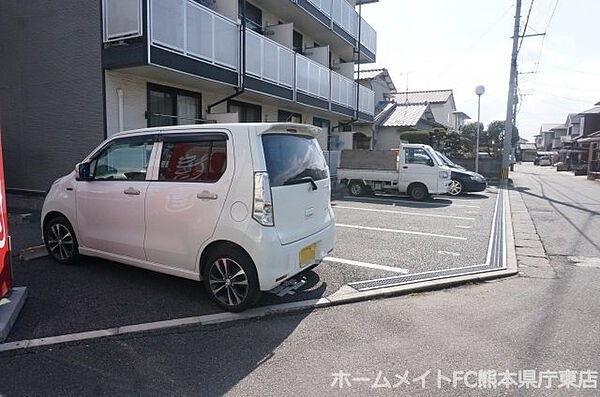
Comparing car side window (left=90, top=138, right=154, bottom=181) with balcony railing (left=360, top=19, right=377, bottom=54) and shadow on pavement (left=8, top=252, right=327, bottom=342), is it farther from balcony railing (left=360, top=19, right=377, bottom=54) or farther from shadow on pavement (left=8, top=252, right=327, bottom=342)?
balcony railing (left=360, top=19, right=377, bottom=54)

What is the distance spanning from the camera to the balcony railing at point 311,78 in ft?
40.0

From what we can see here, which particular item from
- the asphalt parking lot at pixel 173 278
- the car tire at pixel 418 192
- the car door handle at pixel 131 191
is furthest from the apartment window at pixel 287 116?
the car door handle at pixel 131 191

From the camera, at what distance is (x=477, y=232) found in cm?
789

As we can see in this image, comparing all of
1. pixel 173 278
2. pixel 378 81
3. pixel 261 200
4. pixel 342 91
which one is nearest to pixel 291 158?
Result: pixel 261 200

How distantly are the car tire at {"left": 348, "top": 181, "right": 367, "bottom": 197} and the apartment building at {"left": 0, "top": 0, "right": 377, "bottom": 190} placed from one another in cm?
407

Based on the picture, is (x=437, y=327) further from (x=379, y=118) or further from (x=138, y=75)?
(x=379, y=118)

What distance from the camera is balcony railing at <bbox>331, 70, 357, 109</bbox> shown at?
1497 cm

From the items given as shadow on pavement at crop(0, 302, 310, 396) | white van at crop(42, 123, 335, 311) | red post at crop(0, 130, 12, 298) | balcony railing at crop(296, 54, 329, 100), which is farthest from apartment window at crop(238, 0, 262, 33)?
shadow on pavement at crop(0, 302, 310, 396)

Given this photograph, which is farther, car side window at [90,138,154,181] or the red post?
car side window at [90,138,154,181]

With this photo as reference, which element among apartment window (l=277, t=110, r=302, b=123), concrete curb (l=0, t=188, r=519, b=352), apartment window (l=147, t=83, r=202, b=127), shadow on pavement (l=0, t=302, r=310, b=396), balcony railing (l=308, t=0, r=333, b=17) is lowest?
shadow on pavement (l=0, t=302, r=310, b=396)

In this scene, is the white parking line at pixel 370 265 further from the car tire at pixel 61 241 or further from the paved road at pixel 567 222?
the car tire at pixel 61 241

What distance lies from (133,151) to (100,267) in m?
1.72

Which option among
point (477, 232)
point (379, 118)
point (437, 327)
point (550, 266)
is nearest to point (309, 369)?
point (437, 327)

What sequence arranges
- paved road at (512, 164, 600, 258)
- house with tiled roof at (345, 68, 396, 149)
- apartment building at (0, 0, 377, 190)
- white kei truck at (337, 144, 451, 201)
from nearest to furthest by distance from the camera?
paved road at (512, 164, 600, 258)
apartment building at (0, 0, 377, 190)
white kei truck at (337, 144, 451, 201)
house with tiled roof at (345, 68, 396, 149)
